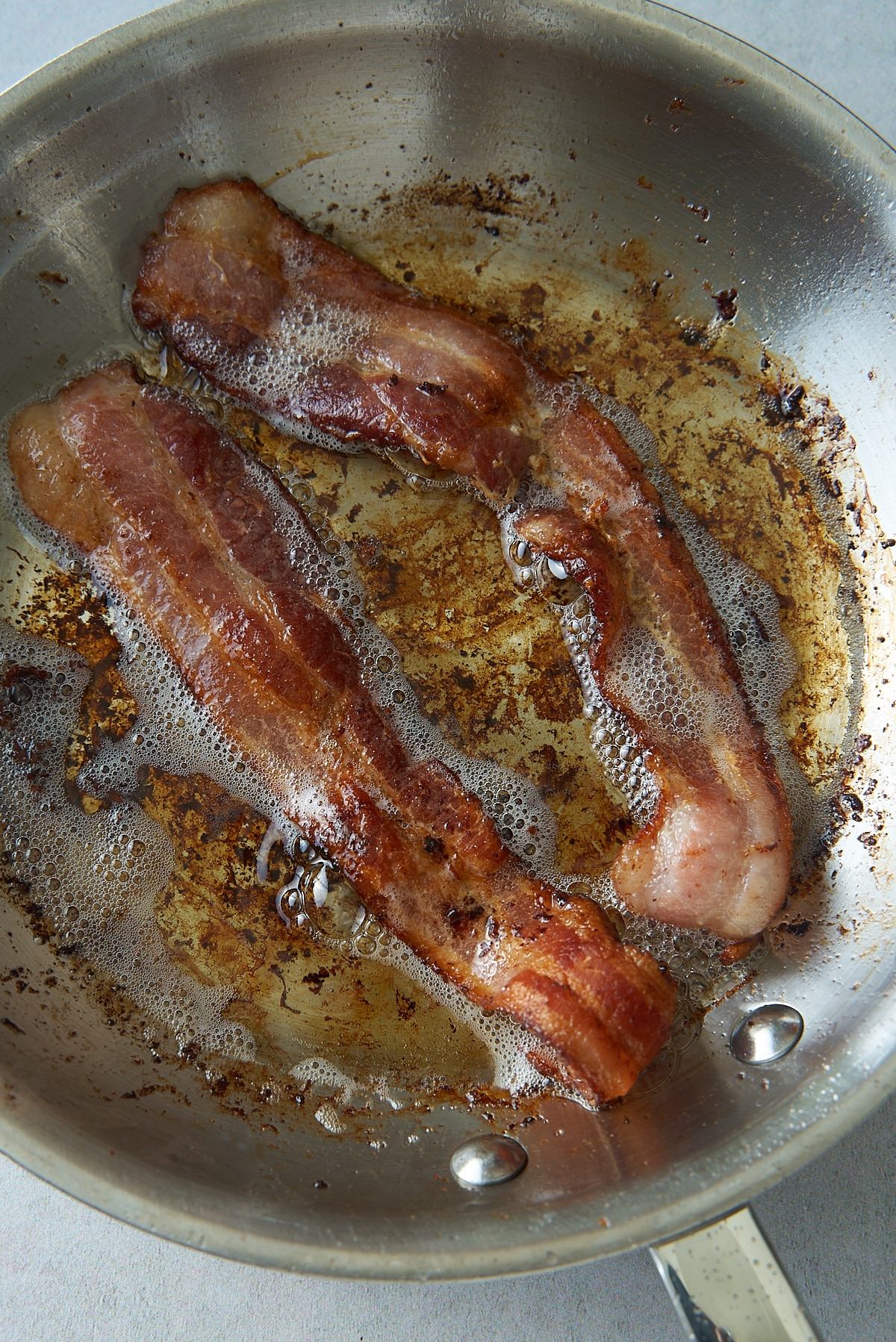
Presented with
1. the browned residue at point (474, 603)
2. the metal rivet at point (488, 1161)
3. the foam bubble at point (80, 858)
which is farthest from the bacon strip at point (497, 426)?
the foam bubble at point (80, 858)

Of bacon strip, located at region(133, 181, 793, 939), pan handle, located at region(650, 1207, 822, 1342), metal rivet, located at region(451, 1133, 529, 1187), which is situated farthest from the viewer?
bacon strip, located at region(133, 181, 793, 939)

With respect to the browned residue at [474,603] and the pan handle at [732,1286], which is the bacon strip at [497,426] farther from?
the pan handle at [732,1286]

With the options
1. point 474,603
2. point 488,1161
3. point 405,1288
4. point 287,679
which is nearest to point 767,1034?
point 488,1161

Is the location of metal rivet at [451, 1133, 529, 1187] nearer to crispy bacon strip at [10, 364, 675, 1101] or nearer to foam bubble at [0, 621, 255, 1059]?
crispy bacon strip at [10, 364, 675, 1101]

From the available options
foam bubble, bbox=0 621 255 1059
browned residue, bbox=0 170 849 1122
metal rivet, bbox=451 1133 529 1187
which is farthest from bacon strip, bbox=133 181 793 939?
foam bubble, bbox=0 621 255 1059

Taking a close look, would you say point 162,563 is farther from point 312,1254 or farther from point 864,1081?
point 864,1081

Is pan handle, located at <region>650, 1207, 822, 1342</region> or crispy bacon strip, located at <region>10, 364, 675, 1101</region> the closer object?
pan handle, located at <region>650, 1207, 822, 1342</region>

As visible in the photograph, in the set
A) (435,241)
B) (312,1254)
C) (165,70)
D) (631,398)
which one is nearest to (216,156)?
(165,70)
